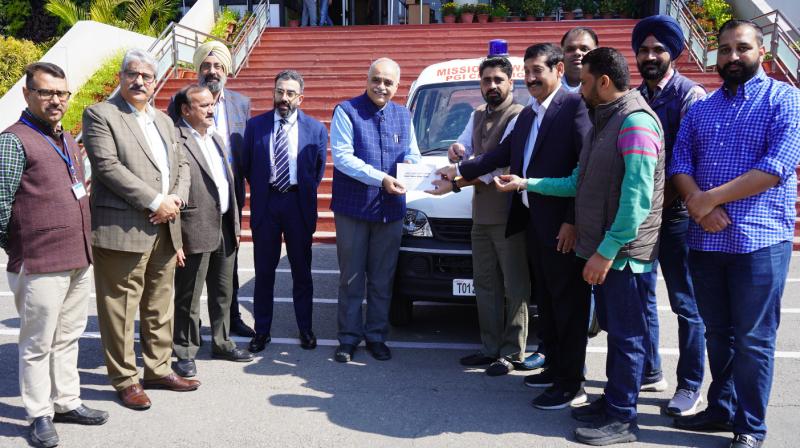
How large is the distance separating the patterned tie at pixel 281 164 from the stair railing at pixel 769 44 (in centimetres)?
1009

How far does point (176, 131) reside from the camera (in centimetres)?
484

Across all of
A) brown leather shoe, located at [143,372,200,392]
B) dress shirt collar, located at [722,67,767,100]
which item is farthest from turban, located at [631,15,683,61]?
brown leather shoe, located at [143,372,200,392]

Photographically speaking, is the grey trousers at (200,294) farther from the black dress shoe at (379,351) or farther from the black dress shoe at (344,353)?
the black dress shoe at (379,351)

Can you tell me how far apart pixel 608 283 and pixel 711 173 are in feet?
2.62

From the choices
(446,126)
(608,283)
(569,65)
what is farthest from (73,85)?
(608,283)

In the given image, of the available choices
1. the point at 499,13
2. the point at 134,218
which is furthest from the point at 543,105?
the point at 499,13

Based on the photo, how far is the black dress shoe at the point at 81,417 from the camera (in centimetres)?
424

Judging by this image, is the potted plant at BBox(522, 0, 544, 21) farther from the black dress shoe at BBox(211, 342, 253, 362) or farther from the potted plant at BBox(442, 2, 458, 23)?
the black dress shoe at BBox(211, 342, 253, 362)

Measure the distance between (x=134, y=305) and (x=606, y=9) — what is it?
64.8 ft

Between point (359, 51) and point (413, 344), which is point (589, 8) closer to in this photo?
point (359, 51)

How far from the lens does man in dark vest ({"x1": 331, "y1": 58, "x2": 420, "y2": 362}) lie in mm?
5336

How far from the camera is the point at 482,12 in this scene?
68.7 feet

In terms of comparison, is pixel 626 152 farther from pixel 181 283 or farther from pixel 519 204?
pixel 181 283

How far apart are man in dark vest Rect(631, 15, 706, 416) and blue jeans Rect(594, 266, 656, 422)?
17.2 inches
